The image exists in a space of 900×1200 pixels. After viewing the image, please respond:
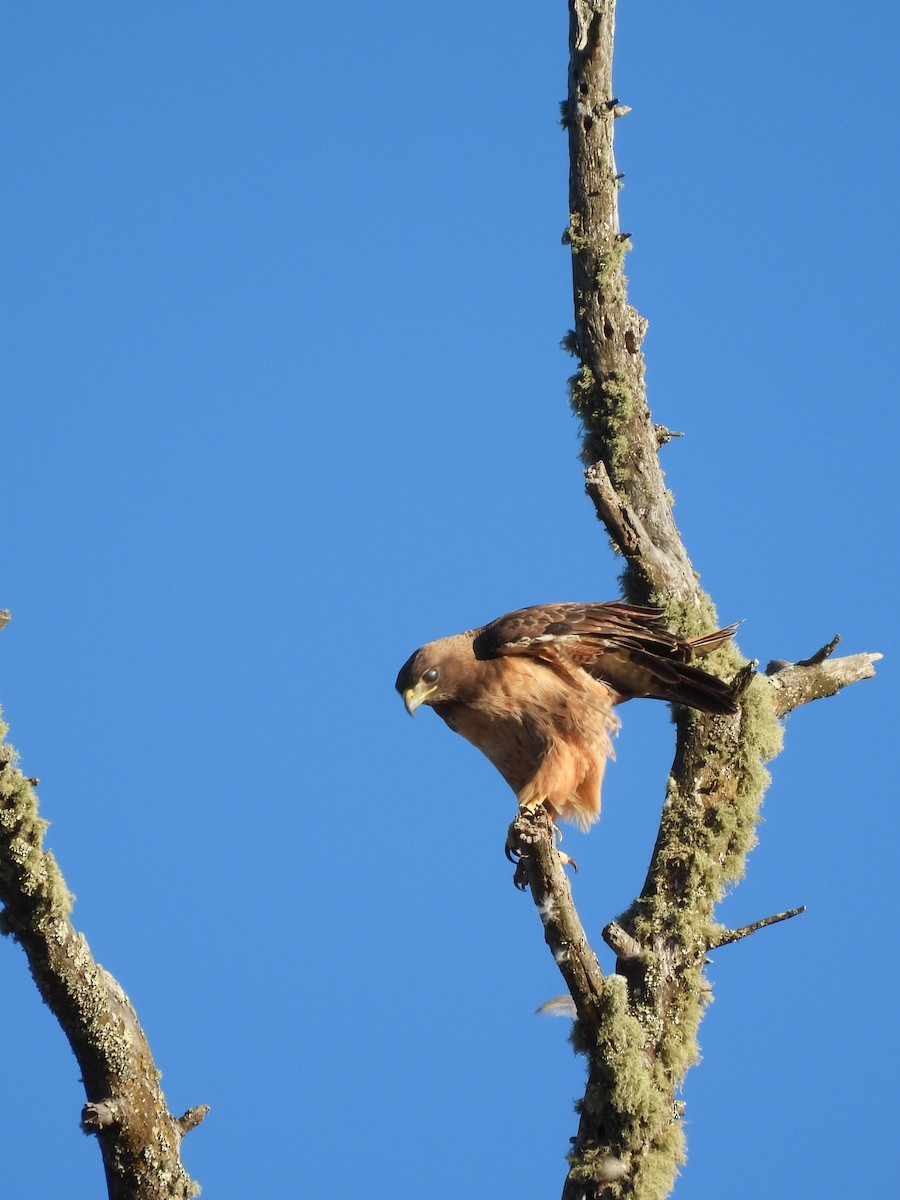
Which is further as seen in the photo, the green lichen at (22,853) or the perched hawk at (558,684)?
the perched hawk at (558,684)

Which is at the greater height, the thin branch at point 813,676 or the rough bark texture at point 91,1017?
A: the thin branch at point 813,676

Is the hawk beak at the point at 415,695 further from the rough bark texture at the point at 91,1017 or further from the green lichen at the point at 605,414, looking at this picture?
the rough bark texture at the point at 91,1017

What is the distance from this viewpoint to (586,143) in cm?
582

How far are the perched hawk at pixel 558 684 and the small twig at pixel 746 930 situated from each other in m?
0.88

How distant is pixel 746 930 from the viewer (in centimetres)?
496

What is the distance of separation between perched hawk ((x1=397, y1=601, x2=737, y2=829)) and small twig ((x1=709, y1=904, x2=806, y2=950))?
0.88m

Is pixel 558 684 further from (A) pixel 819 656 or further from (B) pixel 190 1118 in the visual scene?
(B) pixel 190 1118

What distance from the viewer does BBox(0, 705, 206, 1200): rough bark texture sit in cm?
396

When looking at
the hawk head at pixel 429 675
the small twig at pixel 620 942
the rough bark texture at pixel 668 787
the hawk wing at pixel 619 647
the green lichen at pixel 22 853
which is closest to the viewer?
the green lichen at pixel 22 853

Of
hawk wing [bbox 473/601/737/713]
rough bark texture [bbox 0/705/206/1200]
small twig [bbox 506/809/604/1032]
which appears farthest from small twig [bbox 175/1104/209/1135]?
hawk wing [bbox 473/601/737/713]

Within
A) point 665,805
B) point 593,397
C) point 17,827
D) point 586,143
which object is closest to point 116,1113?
point 17,827

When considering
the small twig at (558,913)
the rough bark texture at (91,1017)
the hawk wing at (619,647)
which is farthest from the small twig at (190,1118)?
the hawk wing at (619,647)

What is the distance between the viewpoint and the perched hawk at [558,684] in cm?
550

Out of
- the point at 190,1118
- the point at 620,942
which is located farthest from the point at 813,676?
the point at 190,1118
